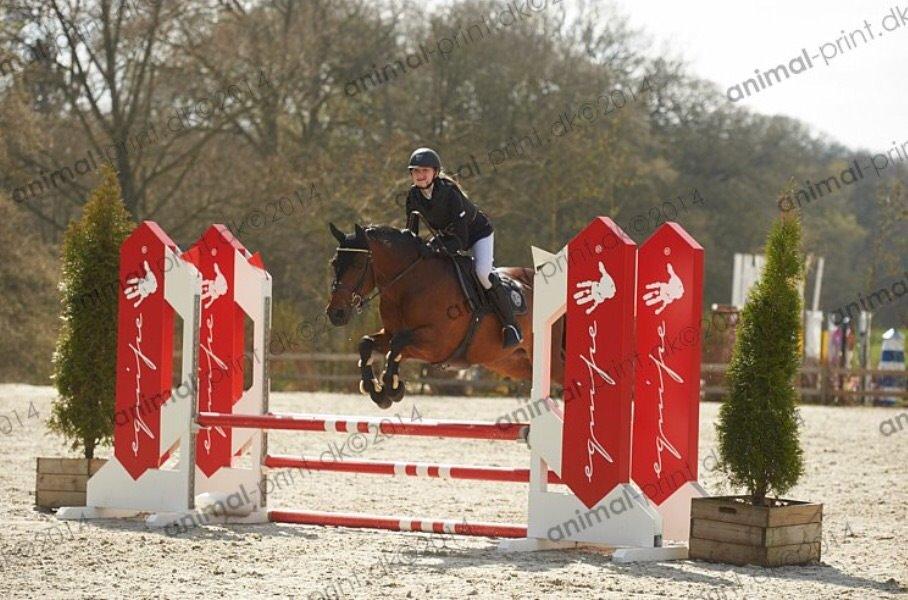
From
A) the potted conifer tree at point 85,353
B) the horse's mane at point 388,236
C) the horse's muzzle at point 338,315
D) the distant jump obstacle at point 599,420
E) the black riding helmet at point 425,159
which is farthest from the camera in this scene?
the potted conifer tree at point 85,353

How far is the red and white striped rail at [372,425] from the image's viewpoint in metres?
5.83

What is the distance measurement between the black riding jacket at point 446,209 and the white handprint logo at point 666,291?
4.89 ft

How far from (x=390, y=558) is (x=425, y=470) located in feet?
2.18

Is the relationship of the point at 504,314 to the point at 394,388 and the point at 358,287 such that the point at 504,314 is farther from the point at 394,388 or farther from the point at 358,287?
the point at 358,287

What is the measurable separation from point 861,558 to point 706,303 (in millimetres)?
23428

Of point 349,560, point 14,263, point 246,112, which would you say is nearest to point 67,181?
point 14,263

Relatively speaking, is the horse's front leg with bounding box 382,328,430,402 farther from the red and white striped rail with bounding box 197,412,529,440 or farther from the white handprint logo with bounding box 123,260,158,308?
the white handprint logo with bounding box 123,260,158,308

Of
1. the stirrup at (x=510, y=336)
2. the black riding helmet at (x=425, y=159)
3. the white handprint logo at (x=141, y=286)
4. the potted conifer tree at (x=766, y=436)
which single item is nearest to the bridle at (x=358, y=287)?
the black riding helmet at (x=425, y=159)

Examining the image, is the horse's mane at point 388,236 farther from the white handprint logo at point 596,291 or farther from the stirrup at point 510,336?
the white handprint logo at point 596,291

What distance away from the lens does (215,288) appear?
23.2 ft

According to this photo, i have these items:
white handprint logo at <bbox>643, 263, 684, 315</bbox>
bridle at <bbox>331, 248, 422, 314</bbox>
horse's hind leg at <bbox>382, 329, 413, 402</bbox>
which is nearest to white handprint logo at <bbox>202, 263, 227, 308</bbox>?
bridle at <bbox>331, 248, 422, 314</bbox>

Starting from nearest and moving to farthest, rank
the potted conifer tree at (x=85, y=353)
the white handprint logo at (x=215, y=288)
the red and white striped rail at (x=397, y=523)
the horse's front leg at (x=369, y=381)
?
the red and white striped rail at (x=397, y=523)
the horse's front leg at (x=369, y=381)
the white handprint logo at (x=215, y=288)
the potted conifer tree at (x=85, y=353)

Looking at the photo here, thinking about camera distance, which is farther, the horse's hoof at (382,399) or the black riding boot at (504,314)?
the black riding boot at (504,314)

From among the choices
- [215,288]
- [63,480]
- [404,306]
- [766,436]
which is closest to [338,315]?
[404,306]
